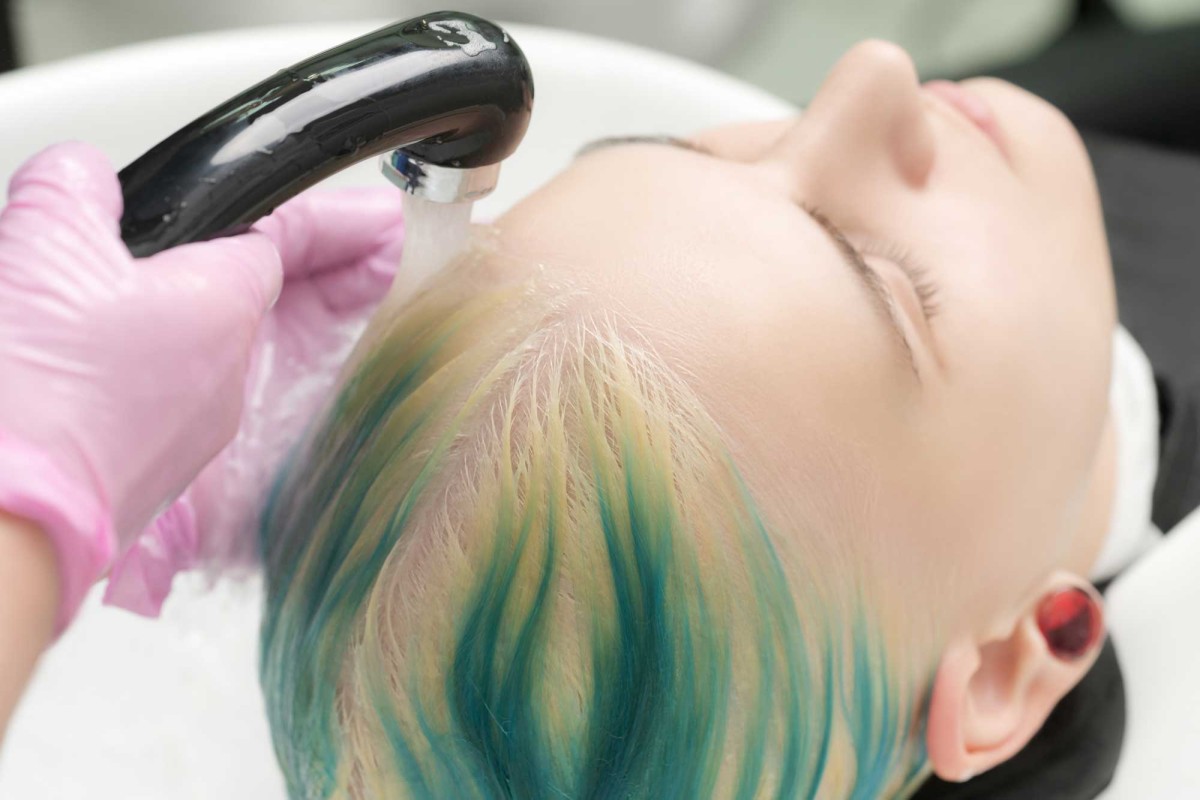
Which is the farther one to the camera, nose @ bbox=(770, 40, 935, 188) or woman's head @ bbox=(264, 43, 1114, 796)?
nose @ bbox=(770, 40, 935, 188)

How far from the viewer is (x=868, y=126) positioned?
27.6 inches

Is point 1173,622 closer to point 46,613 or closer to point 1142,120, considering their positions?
point 46,613

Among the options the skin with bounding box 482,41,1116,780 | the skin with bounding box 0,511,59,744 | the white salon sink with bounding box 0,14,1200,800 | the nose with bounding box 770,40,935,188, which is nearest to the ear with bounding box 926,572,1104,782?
the skin with bounding box 482,41,1116,780

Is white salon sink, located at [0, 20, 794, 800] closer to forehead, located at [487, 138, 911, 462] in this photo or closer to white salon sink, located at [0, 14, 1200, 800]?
white salon sink, located at [0, 14, 1200, 800]

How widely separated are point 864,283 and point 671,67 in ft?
2.13

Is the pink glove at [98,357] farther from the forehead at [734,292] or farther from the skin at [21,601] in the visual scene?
the forehead at [734,292]

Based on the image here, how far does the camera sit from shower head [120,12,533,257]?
1.48ft

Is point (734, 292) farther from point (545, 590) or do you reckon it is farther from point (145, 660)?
point (145, 660)

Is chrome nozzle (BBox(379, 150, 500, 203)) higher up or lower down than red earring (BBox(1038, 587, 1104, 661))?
higher up

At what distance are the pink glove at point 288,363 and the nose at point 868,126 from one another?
0.27m

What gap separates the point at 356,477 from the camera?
0.62 m

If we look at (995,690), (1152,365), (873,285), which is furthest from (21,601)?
(1152,365)

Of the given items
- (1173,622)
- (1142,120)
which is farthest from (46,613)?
(1142,120)

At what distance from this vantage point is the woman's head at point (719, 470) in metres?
0.56
